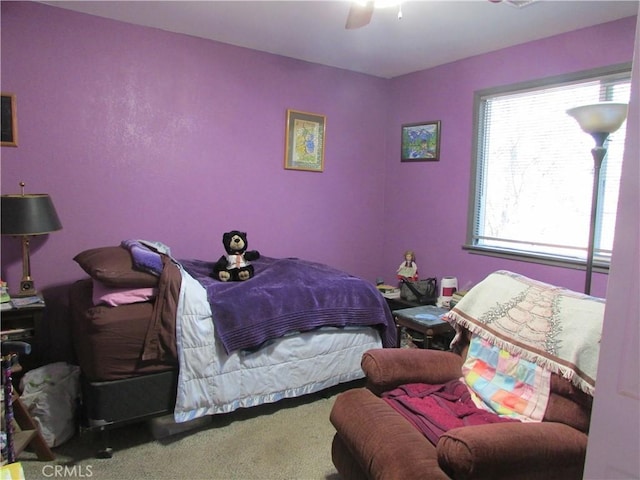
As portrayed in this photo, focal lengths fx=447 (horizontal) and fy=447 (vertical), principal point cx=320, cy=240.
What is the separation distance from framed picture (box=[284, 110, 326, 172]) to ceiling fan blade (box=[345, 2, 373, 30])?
5.24 feet

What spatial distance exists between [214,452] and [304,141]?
8.31 feet

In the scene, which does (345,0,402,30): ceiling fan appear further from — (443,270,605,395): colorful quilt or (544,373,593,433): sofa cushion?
(544,373,593,433): sofa cushion

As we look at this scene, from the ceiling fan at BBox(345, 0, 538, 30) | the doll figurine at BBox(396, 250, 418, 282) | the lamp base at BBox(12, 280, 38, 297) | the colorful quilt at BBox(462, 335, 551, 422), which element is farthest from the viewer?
the doll figurine at BBox(396, 250, 418, 282)

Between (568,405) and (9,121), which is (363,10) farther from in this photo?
(9,121)

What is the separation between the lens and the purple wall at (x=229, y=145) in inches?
112

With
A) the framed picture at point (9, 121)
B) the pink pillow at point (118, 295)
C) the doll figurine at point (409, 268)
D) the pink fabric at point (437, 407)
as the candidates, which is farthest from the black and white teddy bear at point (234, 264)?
the doll figurine at point (409, 268)

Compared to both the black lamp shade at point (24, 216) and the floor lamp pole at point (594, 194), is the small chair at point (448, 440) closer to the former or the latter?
the floor lamp pole at point (594, 194)

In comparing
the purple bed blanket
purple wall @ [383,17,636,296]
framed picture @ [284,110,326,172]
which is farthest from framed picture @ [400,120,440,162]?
the purple bed blanket

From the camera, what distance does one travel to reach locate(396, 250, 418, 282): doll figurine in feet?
13.3

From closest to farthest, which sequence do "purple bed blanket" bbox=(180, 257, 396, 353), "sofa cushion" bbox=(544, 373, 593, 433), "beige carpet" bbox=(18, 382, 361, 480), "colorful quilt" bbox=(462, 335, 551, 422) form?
1. "sofa cushion" bbox=(544, 373, 593, 433)
2. "colorful quilt" bbox=(462, 335, 551, 422)
3. "beige carpet" bbox=(18, 382, 361, 480)
4. "purple bed blanket" bbox=(180, 257, 396, 353)

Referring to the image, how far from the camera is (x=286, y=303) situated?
2.64 meters

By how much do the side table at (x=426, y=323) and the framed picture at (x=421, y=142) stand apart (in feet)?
4.65

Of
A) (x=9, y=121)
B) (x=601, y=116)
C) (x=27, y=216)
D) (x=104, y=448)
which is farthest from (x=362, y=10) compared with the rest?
(x=104, y=448)

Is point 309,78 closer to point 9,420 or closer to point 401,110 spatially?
point 401,110
